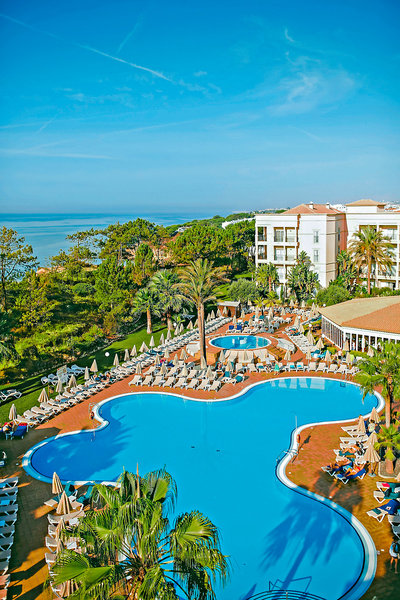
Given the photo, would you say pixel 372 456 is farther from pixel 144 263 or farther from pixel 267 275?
pixel 144 263

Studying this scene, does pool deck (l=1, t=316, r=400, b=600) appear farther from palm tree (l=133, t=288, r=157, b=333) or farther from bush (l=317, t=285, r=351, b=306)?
bush (l=317, t=285, r=351, b=306)

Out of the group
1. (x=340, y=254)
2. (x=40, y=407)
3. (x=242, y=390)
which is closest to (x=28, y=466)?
(x=40, y=407)

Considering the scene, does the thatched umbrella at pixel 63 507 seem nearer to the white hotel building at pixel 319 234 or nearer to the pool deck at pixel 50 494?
the pool deck at pixel 50 494

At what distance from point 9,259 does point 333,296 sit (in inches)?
984

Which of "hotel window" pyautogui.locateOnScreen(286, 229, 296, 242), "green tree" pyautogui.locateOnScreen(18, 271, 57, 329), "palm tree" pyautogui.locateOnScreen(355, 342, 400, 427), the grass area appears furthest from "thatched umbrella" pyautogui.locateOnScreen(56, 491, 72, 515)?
"hotel window" pyautogui.locateOnScreen(286, 229, 296, 242)

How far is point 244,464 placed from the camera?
1677 cm

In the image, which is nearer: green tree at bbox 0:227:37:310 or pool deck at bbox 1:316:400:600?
pool deck at bbox 1:316:400:600

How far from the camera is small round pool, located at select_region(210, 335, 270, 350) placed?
107 feet

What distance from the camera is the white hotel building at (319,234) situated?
155 feet

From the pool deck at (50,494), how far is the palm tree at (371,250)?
26.5 metres

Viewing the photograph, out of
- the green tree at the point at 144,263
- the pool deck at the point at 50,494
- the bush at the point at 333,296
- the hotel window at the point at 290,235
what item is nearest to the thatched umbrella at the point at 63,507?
the pool deck at the point at 50,494

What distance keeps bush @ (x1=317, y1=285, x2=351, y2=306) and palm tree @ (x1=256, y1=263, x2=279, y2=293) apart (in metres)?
7.26

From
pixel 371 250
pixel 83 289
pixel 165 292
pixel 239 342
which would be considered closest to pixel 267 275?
pixel 371 250

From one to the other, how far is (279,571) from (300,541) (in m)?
1.32
